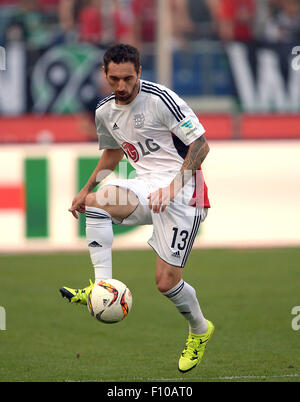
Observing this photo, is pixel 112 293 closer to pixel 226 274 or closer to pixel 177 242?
pixel 177 242

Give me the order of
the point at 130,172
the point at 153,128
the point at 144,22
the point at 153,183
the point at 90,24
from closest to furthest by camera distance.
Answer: the point at 153,128, the point at 153,183, the point at 130,172, the point at 90,24, the point at 144,22

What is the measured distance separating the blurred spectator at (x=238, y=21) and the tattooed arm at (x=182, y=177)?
1020cm

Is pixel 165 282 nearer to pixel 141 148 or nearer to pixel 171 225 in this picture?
pixel 171 225

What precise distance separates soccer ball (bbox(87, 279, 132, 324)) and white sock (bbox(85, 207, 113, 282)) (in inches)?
5.9

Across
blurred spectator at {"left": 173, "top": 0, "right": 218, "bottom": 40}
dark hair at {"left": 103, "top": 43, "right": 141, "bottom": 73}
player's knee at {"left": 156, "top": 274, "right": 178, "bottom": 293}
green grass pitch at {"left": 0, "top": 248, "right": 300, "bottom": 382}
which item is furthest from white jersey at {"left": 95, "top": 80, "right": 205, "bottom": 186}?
blurred spectator at {"left": 173, "top": 0, "right": 218, "bottom": 40}

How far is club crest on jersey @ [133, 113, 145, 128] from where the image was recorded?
5.97 m

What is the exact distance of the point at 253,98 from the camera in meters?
15.6

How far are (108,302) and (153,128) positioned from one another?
→ 121cm

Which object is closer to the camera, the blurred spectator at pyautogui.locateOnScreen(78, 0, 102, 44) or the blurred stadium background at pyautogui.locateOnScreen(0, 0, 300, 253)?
the blurred stadium background at pyautogui.locateOnScreen(0, 0, 300, 253)

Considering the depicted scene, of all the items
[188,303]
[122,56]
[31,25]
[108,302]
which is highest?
[122,56]

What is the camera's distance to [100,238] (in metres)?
5.80

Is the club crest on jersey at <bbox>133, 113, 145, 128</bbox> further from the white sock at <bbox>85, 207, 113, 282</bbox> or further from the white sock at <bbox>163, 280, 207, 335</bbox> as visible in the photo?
the white sock at <bbox>163, 280, 207, 335</bbox>

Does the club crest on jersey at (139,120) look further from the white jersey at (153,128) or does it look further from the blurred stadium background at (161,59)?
the blurred stadium background at (161,59)

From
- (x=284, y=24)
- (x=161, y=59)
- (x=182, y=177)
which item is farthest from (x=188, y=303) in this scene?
(x=284, y=24)
